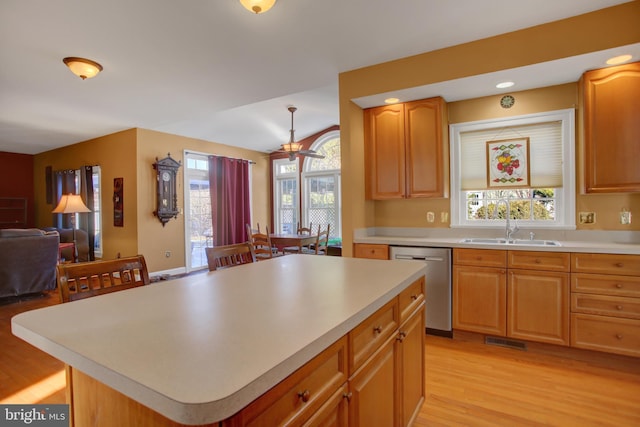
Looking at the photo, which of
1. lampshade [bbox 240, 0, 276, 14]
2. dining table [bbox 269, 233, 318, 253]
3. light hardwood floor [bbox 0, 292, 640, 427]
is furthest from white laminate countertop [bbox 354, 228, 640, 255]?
lampshade [bbox 240, 0, 276, 14]

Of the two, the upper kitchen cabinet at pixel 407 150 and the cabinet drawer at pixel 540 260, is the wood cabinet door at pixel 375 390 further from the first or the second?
the upper kitchen cabinet at pixel 407 150

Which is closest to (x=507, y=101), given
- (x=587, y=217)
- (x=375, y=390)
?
(x=587, y=217)

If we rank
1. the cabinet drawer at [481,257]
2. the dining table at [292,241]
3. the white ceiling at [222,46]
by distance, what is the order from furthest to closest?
the dining table at [292,241] < the cabinet drawer at [481,257] < the white ceiling at [222,46]

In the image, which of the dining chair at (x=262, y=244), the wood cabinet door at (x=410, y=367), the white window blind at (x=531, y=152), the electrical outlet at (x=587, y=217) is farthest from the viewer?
the dining chair at (x=262, y=244)

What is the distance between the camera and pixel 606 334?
7.85ft

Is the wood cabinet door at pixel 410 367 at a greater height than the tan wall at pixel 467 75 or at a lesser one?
lesser

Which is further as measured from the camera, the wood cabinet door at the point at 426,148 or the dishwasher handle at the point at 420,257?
the wood cabinet door at the point at 426,148

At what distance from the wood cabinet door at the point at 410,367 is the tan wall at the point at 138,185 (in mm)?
4794

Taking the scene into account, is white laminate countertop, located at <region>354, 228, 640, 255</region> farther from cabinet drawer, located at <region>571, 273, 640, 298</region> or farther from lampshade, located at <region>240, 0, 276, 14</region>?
lampshade, located at <region>240, 0, 276, 14</region>

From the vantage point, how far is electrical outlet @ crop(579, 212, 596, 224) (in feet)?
9.41

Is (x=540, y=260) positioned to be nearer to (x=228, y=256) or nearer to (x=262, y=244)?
(x=228, y=256)

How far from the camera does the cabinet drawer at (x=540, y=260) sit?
2.52m

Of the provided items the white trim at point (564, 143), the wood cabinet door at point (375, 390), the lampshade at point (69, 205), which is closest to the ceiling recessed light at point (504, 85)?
the white trim at point (564, 143)

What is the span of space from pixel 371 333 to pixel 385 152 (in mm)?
→ 2576
